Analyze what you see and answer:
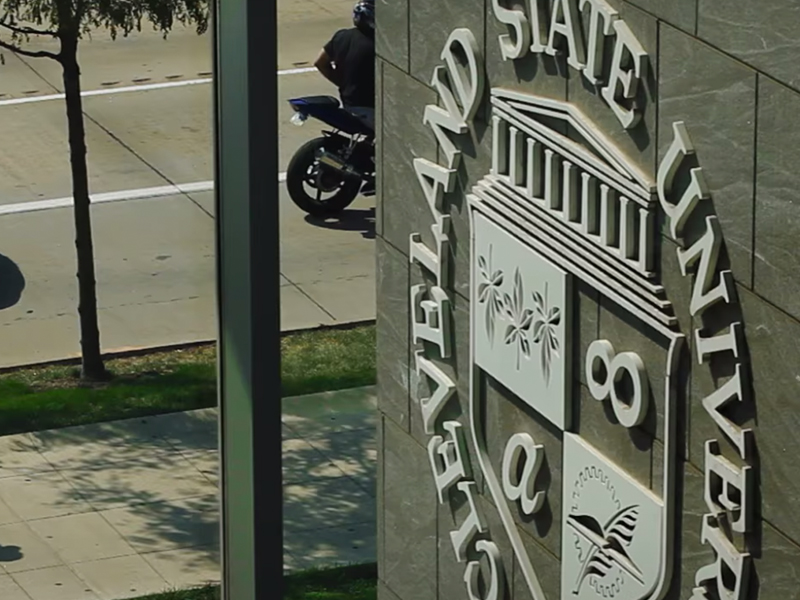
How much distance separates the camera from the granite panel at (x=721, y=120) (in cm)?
390

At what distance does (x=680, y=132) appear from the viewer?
4062 millimetres

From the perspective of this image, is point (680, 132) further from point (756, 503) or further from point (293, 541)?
point (293, 541)

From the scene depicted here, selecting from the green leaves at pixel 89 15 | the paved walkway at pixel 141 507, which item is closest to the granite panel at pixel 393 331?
the green leaves at pixel 89 15

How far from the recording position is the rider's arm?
10125 millimetres

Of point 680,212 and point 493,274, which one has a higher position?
point 680,212

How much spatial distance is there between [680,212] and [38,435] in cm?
615

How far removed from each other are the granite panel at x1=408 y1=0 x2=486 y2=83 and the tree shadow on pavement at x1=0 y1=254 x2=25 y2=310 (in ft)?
15.8

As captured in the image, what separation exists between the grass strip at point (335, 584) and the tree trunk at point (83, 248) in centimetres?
143

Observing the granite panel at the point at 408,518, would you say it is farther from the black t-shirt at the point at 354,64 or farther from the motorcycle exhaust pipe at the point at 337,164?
the motorcycle exhaust pipe at the point at 337,164

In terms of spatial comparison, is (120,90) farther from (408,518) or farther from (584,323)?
(584,323)

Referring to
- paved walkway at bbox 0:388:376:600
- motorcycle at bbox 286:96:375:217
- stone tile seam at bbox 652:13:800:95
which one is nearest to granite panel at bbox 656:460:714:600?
stone tile seam at bbox 652:13:800:95

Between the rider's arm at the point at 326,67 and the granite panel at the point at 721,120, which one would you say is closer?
the granite panel at the point at 721,120

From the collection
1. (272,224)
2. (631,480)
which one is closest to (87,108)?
(272,224)

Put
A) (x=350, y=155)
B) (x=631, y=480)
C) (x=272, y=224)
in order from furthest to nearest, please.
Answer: (x=350, y=155)
(x=272, y=224)
(x=631, y=480)
